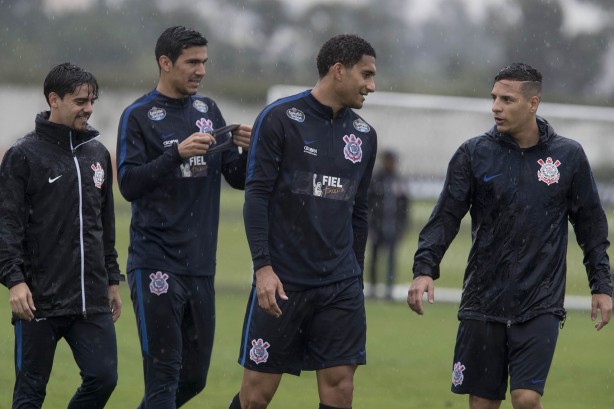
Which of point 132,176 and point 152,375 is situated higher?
point 132,176

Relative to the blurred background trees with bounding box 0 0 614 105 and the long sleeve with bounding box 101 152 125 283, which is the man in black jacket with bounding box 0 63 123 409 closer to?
the long sleeve with bounding box 101 152 125 283

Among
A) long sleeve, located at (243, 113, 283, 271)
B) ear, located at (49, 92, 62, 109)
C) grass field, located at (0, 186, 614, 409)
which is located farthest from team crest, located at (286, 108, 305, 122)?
grass field, located at (0, 186, 614, 409)

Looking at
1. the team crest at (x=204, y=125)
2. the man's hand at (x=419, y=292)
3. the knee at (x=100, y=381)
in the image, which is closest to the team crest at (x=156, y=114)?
the team crest at (x=204, y=125)

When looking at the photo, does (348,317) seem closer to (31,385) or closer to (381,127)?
(31,385)

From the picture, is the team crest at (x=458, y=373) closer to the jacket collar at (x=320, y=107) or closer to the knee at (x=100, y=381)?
the jacket collar at (x=320, y=107)

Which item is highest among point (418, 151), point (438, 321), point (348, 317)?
point (348, 317)

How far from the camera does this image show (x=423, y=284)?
→ 6492 millimetres

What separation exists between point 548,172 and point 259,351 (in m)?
1.68

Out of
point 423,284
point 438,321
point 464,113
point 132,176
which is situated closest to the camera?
point 423,284

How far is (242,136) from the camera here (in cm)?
729

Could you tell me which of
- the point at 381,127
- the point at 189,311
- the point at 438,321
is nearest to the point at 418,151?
the point at 381,127

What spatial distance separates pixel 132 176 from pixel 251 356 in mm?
1188

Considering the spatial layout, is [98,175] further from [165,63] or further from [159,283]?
[165,63]

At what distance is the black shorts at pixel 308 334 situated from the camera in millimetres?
6688
